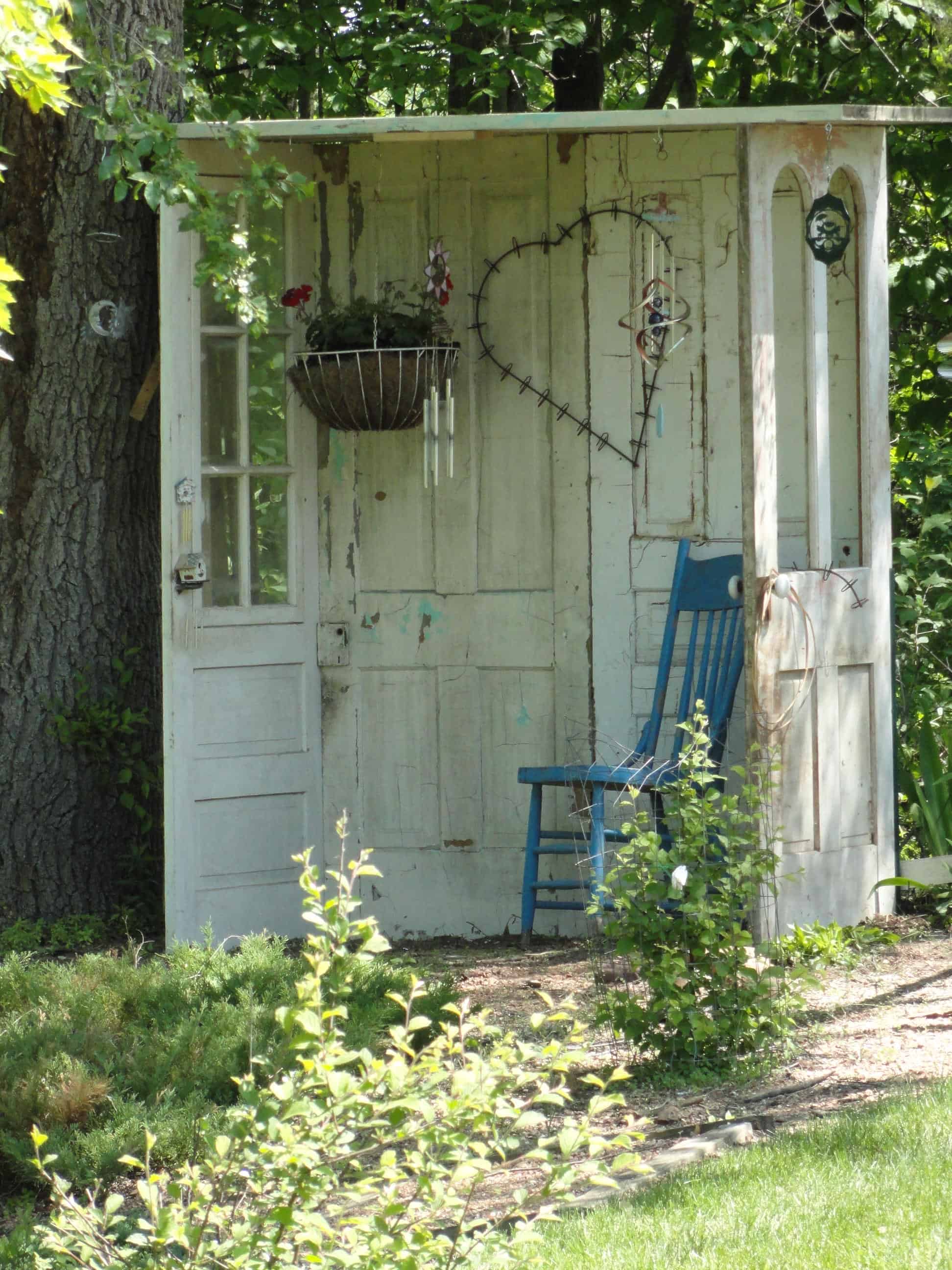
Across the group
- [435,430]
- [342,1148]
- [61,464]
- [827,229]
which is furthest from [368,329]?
[342,1148]

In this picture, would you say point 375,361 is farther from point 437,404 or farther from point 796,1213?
point 796,1213

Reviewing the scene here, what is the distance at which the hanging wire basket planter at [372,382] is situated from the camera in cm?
484

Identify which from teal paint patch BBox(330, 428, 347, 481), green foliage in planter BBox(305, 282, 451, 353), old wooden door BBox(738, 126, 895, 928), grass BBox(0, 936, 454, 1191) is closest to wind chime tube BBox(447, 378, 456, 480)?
green foliage in planter BBox(305, 282, 451, 353)

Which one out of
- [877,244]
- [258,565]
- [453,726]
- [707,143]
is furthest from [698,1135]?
[707,143]

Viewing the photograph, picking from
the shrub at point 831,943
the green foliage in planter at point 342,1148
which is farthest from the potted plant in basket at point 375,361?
the green foliage in planter at point 342,1148

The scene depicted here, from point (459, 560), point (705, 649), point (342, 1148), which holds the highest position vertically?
point (459, 560)

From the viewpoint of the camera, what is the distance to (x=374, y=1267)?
1.78 m

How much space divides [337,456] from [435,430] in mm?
410

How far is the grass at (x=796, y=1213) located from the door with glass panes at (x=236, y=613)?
240 cm

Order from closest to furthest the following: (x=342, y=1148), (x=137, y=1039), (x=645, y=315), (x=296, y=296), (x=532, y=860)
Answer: (x=342, y=1148) < (x=137, y=1039) < (x=532, y=860) < (x=296, y=296) < (x=645, y=315)

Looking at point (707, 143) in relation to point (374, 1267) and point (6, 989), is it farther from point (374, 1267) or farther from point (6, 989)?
point (374, 1267)

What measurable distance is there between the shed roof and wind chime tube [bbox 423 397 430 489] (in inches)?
34.4

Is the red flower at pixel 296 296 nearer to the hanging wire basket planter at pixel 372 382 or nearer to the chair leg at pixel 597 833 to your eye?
the hanging wire basket planter at pixel 372 382

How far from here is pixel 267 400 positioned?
513cm
